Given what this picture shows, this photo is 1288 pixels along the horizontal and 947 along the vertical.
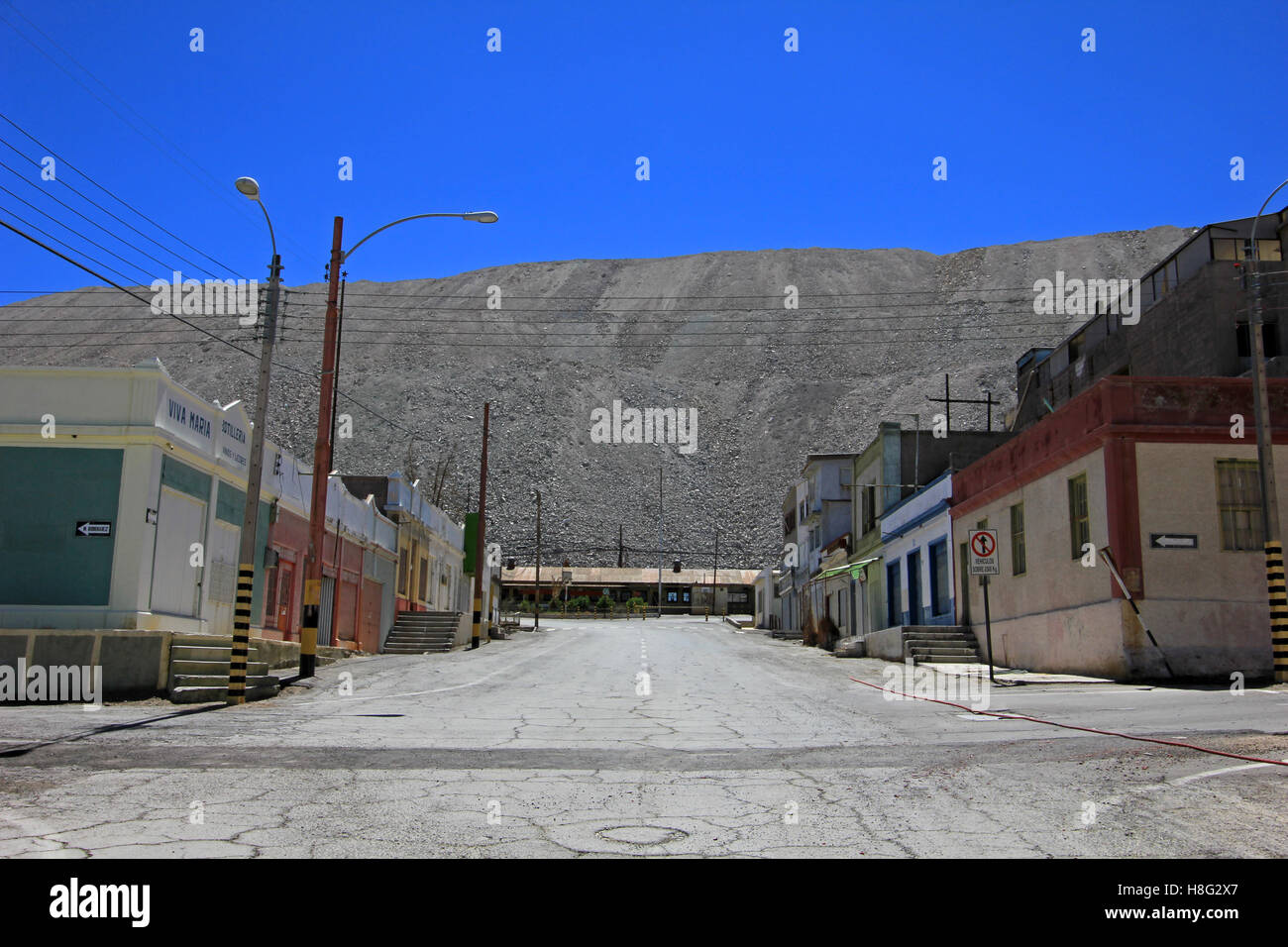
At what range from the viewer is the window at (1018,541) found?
2353 centimetres

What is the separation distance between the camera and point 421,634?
121ft

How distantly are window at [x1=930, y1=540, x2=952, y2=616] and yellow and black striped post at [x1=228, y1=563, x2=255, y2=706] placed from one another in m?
19.3

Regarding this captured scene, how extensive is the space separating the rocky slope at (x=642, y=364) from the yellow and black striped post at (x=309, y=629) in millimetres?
75260

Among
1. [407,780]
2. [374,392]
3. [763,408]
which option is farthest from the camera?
[763,408]

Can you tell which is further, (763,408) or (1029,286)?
(1029,286)

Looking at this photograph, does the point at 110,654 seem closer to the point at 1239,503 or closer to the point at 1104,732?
the point at 1104,732

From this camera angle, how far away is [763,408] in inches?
5635

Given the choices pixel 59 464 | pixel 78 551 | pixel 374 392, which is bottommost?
pixel 78 551

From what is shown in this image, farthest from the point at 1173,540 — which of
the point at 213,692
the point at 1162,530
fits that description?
the point at 213,692

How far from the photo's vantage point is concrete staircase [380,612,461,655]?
35.3 m

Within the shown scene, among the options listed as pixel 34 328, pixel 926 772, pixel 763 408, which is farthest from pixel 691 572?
pixel 34 328

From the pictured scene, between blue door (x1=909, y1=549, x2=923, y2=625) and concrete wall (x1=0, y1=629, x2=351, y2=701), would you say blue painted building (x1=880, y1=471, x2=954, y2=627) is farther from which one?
concrete wall (x1=0, y1=629, x2=351, y2=701)

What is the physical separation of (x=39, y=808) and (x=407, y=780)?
2.60 metres
